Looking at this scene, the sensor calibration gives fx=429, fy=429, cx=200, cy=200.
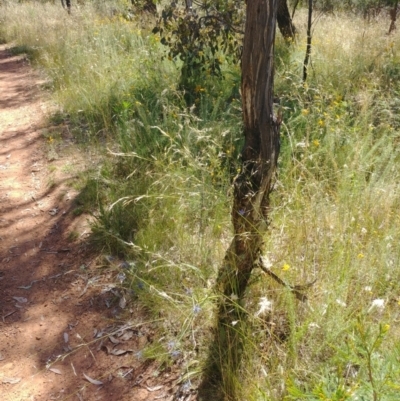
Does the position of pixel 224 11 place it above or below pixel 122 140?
above

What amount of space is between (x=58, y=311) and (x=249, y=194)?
1637mm

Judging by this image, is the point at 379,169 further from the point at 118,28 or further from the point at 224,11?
the point at 118,28

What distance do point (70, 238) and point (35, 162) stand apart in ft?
5.37

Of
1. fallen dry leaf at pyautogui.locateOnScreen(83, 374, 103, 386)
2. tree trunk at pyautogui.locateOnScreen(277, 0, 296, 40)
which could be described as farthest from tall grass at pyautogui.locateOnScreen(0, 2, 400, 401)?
tree trunk at pyautogui.locateOnScreen(277, 0, 296, 40)

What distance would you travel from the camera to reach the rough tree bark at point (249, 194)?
2.05 m

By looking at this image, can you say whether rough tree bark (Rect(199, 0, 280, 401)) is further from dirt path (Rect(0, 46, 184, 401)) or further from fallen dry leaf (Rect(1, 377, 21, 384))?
fallen dry leaf (Rect(1, 377, 21, 384))

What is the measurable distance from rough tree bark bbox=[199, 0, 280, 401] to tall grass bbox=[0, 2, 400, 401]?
0.09 m

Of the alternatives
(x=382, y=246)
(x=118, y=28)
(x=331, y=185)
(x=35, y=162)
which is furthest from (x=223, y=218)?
(x=118, y=28)

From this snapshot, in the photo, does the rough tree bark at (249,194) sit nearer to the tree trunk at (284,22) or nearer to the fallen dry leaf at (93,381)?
the fallen dry leaf at (93,381)

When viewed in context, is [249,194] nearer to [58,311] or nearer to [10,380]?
[58,311]

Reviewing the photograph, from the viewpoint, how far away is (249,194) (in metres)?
2.30

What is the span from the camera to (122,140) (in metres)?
4.14

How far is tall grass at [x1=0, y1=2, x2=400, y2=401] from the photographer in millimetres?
2041

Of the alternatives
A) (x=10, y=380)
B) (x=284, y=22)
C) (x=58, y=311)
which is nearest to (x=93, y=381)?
(x=10, y=380)
